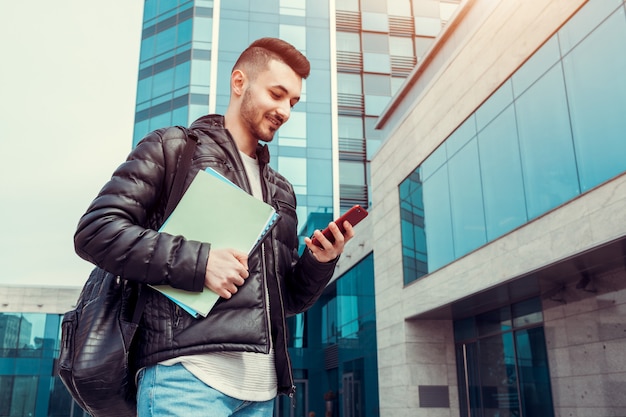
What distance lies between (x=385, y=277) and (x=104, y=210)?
62.0 feet

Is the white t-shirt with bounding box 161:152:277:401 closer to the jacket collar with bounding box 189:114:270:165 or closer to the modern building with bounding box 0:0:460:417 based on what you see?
the jacket collar with bounding box 189:114:270:165

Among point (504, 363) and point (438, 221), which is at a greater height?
point (438, 221)

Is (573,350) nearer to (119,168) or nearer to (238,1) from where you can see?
(119,168)

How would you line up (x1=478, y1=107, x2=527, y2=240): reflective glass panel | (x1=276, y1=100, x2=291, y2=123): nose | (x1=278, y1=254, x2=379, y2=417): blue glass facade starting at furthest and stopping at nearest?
(x1=278, y1=254, x2=379, y2=417): blue glass facade
(x1=478, y1=107, x2=527, y2=240): reflective glass panel
(x1=276, y1=100, x2=291, y2=123): nose

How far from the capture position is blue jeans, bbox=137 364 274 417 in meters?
1.50

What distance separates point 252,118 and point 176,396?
0.88 meters

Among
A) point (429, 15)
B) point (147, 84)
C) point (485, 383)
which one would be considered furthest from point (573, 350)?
point (429, 15)

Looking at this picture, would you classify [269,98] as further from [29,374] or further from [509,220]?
[29,374]

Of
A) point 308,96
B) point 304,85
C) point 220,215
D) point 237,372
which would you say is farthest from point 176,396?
point 304,85

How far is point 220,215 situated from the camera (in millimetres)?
1668

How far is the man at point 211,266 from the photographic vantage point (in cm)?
154

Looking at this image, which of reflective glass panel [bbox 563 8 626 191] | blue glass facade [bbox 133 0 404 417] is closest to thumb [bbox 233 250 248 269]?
reflective glass panel [bbox 563 8 626 191]

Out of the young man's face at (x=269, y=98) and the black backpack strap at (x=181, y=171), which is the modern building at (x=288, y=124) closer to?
the young man's face at (x=269, y=98)

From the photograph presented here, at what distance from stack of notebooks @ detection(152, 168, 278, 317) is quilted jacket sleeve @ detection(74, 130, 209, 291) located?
84 mm
